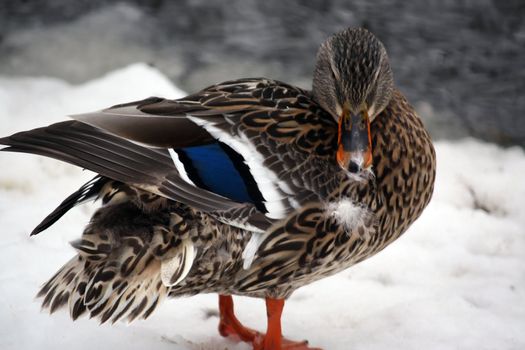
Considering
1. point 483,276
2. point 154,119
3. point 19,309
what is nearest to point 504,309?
point 483,276

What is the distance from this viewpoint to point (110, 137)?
2.85 metres

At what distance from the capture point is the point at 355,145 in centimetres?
300

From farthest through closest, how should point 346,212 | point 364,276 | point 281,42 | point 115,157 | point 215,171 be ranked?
point 281,42 < point 364,276 < point 346,212 < point 215,171 < point 115,157

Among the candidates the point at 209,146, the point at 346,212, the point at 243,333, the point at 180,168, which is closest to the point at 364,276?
the point at 243,333

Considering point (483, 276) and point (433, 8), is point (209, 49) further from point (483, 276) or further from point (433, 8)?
point (483, 276)

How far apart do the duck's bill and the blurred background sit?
2.31 metres

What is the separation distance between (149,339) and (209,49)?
295cm

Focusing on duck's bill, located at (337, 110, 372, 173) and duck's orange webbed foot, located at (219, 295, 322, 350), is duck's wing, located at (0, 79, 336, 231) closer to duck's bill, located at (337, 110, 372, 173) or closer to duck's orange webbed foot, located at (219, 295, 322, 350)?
duck's bill, located at (337, 110, 372, 173)

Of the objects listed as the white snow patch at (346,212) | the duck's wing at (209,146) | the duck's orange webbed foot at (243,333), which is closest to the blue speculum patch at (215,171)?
the duck's wing at (209,146)

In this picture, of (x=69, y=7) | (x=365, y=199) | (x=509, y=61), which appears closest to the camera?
(x=365, y=199)

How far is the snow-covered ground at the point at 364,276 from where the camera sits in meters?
3.53

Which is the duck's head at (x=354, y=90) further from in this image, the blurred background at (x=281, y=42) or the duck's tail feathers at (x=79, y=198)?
the blurred background at (x=281, y=42)

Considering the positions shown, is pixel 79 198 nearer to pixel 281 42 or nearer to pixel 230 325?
pixel 230 325

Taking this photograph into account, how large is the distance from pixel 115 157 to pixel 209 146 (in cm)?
37
